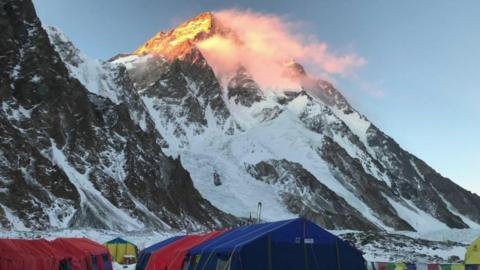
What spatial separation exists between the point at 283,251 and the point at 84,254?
1035 centimetres

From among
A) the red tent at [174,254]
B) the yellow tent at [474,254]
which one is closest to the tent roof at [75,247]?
the red tent at [174,254]

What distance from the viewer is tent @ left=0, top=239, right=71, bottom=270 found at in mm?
18219

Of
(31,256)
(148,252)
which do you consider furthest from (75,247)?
(148,252)

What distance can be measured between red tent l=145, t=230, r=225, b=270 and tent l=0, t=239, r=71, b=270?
13.1 feet

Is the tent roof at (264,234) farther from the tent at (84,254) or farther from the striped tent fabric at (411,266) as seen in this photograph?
the striped tent fabric at (411,266)

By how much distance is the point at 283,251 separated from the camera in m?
19.0

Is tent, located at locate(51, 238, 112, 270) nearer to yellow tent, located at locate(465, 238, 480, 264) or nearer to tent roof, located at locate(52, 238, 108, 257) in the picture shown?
tent roof, located at locate(52, 238, 108, 257)

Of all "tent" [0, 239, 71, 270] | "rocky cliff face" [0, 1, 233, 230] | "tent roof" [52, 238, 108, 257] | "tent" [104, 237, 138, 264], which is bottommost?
"tent" [0, 239, 71, 270]

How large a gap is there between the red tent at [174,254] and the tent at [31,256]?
3.98m

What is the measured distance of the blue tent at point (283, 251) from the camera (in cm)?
1839

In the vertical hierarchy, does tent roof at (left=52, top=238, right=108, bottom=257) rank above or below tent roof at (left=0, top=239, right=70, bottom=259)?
above

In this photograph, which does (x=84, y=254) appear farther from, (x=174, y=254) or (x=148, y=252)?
(x=148, y=252)

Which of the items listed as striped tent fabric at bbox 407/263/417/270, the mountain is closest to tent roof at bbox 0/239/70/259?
striped tent fabric at bbox 407/263/417/270

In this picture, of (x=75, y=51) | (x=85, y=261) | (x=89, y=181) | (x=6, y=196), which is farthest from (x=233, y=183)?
(x=85, y=261)
